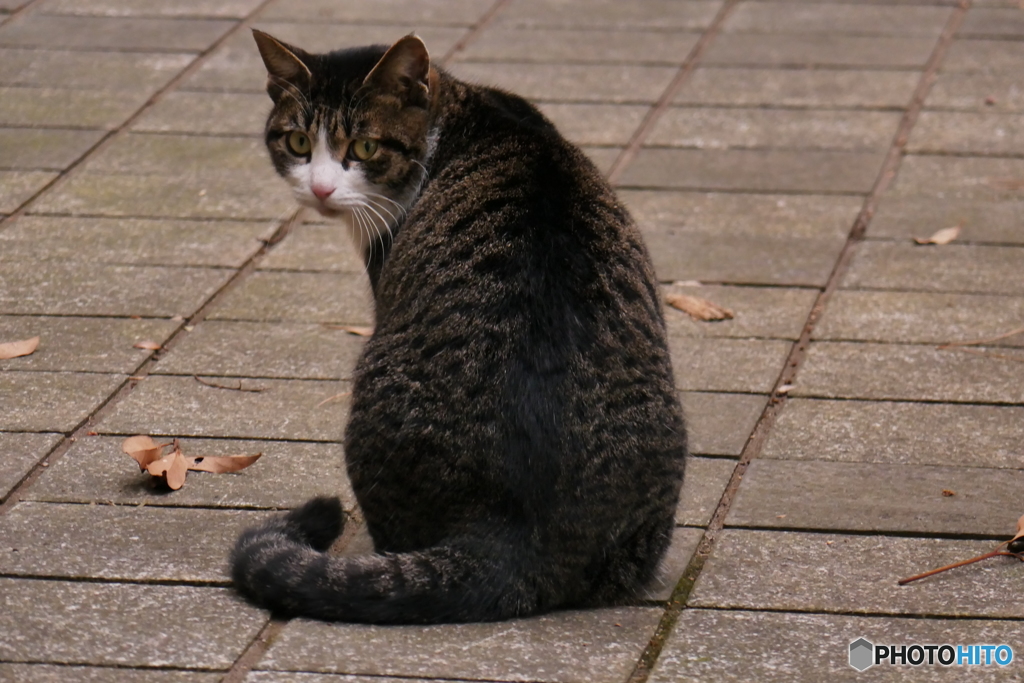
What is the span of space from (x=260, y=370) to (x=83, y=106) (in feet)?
9.99

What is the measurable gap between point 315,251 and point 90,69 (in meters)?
2.62

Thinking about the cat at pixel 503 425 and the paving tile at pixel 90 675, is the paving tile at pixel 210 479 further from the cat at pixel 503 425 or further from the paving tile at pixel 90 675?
the paving tile at pixel 90 675

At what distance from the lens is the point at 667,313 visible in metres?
5.41

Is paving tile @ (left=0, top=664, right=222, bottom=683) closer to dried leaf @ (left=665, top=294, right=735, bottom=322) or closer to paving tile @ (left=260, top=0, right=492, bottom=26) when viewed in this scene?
dried leaf @ (left=665, top=294, right=735, bottom=322)

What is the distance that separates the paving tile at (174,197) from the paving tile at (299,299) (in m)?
0.64

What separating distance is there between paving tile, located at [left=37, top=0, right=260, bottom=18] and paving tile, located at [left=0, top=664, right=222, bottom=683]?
616 centimetres

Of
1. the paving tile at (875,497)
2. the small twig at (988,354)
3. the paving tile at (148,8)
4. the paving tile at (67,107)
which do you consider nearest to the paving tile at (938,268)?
the small twig at (988,354)

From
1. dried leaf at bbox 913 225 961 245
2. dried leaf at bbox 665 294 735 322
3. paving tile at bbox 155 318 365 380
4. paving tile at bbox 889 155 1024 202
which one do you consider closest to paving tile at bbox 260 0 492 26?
paving tile at bbox 889 155 1024 202

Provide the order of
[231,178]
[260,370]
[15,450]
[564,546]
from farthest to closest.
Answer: [231,178] < [260,370] < [15,450] < [564,546]

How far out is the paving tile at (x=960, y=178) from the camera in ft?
21.1

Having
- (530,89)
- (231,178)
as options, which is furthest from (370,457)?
(530,89)

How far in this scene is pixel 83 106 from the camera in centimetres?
732

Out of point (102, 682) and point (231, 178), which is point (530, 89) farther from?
point (102, 682)
